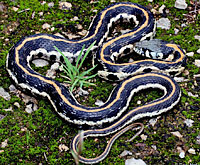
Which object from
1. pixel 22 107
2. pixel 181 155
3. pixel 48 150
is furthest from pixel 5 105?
pixel 181 155

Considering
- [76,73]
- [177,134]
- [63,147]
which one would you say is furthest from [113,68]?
[63,147]

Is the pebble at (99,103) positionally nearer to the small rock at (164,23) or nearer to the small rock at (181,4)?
the small rock at (164,23)

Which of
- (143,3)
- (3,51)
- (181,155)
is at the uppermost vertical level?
(143,3)

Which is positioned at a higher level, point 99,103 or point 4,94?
point 4,94

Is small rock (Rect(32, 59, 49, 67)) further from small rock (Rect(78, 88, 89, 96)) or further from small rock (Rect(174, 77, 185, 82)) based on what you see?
small rock (Rect(174, 77, 185, 82))

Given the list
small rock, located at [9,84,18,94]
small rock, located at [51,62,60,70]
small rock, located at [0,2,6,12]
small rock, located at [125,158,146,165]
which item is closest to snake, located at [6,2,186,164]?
small rock, located at [51,62,60,70]

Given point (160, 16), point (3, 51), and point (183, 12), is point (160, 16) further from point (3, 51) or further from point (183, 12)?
point (3, 51)

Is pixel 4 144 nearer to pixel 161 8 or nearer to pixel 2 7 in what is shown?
pixel 2 7
